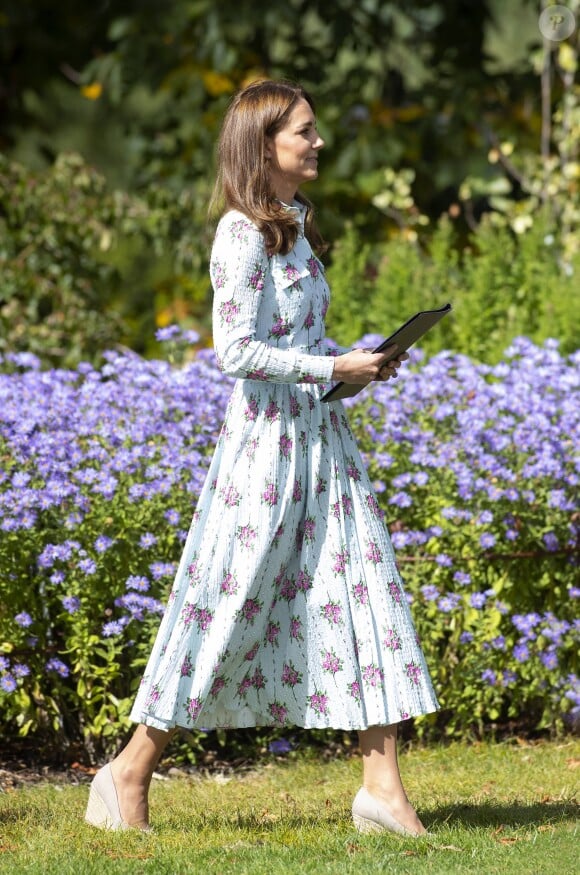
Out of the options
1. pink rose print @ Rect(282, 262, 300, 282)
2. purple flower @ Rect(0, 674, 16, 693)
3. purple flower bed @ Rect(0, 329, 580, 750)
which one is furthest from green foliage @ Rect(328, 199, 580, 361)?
pink rose print @ Rect(282, 262, 300, 282)

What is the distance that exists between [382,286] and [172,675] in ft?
12.4

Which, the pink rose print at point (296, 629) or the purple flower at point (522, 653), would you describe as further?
the purple flower at point (522, 653)

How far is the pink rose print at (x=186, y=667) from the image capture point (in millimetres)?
3072

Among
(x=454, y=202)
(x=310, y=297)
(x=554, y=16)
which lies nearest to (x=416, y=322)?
(x=310, y=297)

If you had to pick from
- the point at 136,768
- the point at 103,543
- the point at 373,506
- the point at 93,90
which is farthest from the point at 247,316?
the point at 93,90

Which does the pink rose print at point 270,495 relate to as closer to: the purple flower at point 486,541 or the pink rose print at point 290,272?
the pink rose print at point 290,272

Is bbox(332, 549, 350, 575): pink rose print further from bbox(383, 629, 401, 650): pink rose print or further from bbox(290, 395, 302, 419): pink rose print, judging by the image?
bbox(290, 395, 302, 419): pink rose print

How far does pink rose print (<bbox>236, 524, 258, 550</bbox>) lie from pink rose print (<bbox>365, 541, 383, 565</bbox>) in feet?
0.84

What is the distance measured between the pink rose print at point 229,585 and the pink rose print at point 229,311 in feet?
1.81

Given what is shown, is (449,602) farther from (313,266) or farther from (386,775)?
(313,266)

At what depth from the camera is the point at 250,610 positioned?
10.0 ft

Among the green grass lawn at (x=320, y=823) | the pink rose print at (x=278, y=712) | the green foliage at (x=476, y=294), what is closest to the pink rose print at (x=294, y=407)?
the pink rose print at (x=278, y=712)

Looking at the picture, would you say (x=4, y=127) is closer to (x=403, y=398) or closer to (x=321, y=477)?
(x=403, y=398)

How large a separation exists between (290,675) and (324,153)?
17.8 feet
